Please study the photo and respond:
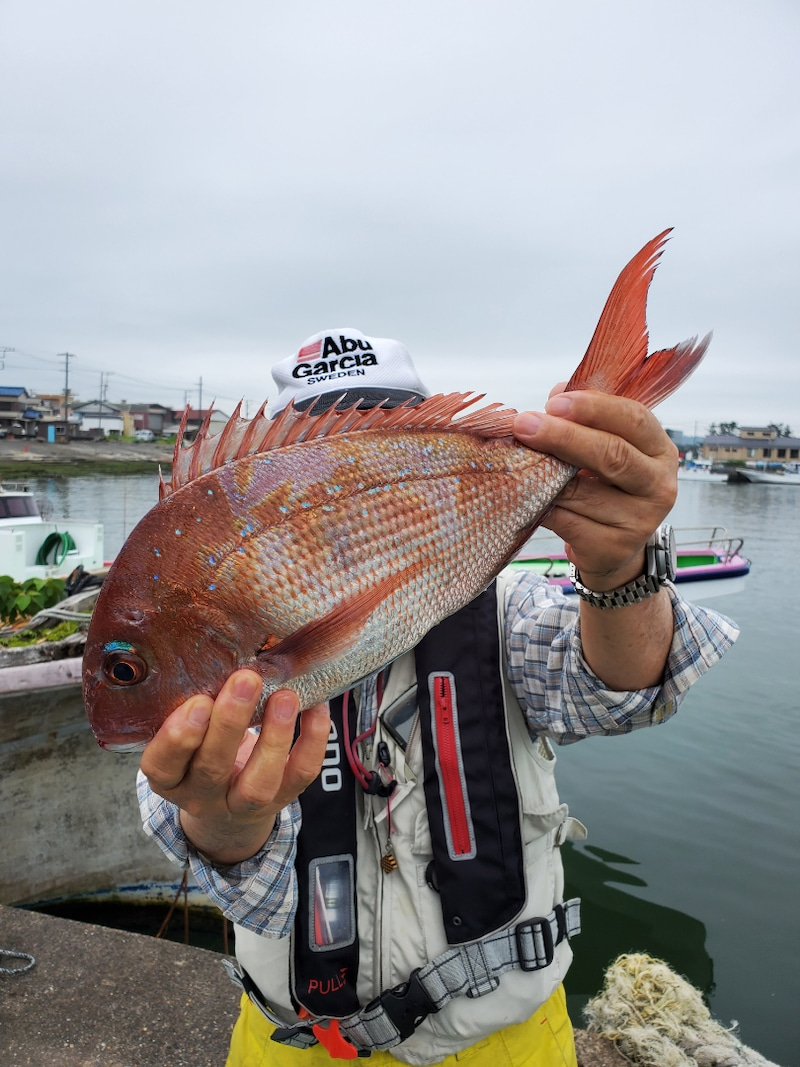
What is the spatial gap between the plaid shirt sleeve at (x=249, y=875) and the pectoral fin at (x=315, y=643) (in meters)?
0.64

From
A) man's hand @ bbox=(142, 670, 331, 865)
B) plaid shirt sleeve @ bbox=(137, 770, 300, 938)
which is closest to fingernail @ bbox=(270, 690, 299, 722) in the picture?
man's hand @ bbox=(142, 670, 331, 865)

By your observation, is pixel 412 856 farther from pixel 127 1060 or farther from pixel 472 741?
pixel 127 1060

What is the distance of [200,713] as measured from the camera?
1284 mm

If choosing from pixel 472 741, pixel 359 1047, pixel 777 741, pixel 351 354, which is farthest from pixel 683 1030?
pixel 777 741

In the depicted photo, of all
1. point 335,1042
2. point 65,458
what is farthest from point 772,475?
point 335,1042

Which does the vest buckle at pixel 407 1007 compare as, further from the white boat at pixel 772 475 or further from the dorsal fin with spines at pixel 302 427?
the white boat at pixel 772 475

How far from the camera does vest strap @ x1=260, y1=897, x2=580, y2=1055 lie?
5.72 feet

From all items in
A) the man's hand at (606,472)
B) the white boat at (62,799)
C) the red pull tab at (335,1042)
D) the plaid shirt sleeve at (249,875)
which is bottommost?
the white boat at (62,799)

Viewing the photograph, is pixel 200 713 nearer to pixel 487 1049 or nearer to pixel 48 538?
pixel 487 1049

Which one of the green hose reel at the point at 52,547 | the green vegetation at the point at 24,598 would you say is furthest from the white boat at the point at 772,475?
the green vegetation at the point at 24,598

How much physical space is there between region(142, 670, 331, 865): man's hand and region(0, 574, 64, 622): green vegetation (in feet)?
18.0

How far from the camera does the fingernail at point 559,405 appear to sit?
1497 millimetres

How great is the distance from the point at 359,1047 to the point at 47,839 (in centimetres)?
400

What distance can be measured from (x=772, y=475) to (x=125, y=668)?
82868 mm
